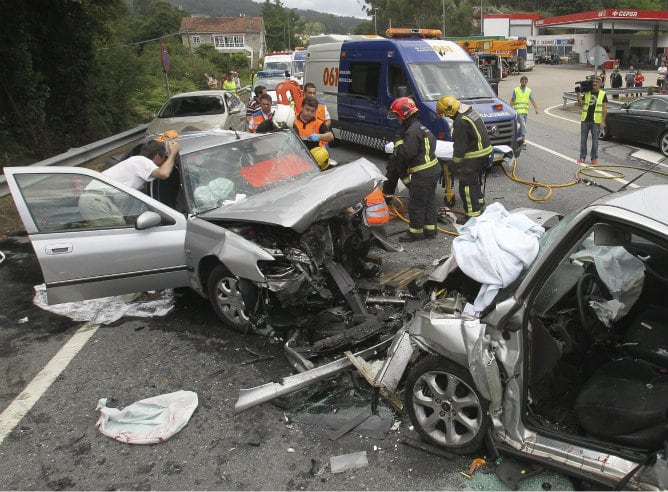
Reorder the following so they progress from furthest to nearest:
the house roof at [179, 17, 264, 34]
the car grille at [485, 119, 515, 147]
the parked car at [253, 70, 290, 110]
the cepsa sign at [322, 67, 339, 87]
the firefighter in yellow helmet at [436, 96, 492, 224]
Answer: the house roof at [179, 17, 264, 34] < the parked car at [253, 70, 290, 110] < the cepsa sign at [322, 67, 339, 87] < the car grille at [485, 119, 515, 147] < the firefighter in yellow helmet at [436, 96, 492, 224]

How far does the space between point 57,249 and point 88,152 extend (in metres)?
7.55

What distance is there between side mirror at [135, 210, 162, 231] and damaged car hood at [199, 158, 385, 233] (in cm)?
40

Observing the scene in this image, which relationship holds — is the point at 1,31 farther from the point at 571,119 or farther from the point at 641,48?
the point at 641,48

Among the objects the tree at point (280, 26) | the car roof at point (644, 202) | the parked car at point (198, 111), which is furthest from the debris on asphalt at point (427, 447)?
the tree at point (280, 26)

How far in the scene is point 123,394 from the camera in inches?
148

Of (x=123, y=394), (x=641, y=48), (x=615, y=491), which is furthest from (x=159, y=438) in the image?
(x=641, y=48)

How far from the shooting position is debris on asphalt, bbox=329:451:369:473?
292 cm

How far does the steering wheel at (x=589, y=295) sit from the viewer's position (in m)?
2.93

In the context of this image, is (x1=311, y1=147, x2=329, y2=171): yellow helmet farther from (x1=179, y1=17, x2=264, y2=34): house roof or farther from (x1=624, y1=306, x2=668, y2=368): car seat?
(x1=179, y1=17, x2=264, y2=34): house roof

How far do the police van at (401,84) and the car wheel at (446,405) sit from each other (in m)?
6.71

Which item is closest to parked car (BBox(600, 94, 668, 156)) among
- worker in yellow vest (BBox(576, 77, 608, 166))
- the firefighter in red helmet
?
worker in yellow vest (BBox(576, 77, 608, 166))

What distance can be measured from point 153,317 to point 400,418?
2844 millimetres

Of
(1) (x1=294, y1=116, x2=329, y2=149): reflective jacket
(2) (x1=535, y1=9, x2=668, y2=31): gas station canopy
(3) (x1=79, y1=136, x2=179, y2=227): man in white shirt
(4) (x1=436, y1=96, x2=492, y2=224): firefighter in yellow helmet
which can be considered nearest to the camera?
(3) (x1=79, y1=136, x2=179, y2=227): man in white shirt

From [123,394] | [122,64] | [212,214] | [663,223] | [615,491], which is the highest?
[122,64]
